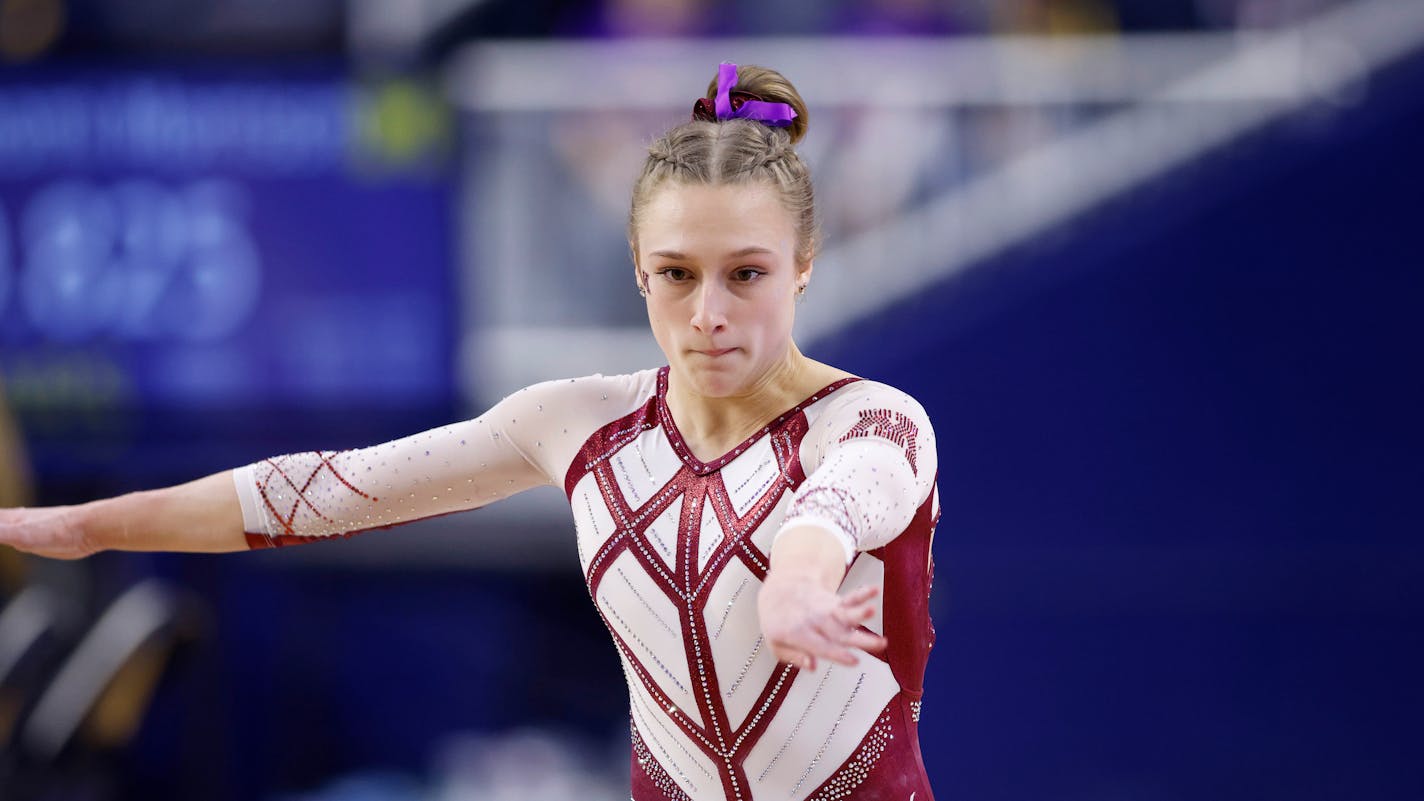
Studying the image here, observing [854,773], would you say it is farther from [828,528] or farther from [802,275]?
[802,275]

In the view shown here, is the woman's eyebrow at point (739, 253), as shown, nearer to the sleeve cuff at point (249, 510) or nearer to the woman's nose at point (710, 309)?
the woman's nose at point (710, 309)

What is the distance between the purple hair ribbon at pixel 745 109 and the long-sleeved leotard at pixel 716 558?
1.15 feet

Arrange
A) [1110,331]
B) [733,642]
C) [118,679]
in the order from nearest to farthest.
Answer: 1. [733,642]
2. [118,679]
3. [1110,331]

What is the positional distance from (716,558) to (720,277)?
13.6 inches

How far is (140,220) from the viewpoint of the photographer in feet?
18.5

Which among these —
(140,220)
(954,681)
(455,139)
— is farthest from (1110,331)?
(140,220)

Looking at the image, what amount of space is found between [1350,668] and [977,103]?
2.13 metres

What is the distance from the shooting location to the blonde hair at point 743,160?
2092mm

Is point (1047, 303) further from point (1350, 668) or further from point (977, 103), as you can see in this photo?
point (1350, 668)

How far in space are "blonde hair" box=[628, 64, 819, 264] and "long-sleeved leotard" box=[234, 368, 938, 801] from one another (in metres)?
0.22

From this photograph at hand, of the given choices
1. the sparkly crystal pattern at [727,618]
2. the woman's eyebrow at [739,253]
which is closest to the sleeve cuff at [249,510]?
the sparkly crystal pattern at [727,618]

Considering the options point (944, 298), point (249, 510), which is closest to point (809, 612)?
point (249, 510)

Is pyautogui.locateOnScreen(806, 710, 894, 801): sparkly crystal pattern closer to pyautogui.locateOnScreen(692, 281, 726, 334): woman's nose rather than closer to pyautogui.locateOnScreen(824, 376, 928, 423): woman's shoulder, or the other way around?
pyautogui.locateOnScreen(824, 376, 928, 423): woman's shoulder

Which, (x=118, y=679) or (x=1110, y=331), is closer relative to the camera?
(x=118, y=679)
